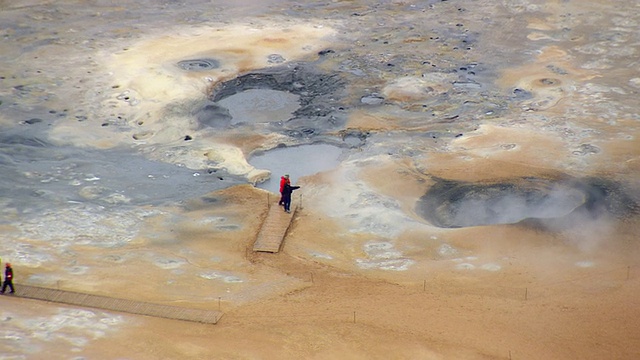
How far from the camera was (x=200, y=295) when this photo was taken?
55.0 feet

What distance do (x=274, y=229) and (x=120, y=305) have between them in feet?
16.0

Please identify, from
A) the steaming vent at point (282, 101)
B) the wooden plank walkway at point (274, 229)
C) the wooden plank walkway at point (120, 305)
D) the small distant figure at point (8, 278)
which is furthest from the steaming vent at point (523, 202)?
the small distant figure at point (8, 278)

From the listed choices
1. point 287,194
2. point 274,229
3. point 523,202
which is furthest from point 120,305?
point 523,202

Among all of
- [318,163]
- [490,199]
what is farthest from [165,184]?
[490,199]

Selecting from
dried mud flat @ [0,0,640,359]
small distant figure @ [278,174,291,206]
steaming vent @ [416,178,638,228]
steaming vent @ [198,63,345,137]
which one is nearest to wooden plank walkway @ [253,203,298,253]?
small distant figure @ [278,174,291,206]

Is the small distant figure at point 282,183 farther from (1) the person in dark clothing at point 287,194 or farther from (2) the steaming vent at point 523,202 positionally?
(2) the steaming vent at point 523,202

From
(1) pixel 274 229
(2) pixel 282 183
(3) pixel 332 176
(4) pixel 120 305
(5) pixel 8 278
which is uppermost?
(5) pixel 8 278

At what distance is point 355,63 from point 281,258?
12549mm

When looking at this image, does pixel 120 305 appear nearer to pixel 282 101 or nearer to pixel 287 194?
pixel 287 194

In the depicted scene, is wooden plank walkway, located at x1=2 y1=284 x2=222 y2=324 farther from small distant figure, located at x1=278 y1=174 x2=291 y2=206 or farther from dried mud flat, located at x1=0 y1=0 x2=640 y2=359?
small distant figure, located at x1=278 y1=174 x2=291 y2=206

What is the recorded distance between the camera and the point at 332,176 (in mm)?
22406

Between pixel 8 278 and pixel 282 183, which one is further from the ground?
pixel 8 278

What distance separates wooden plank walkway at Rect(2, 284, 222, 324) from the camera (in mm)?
15719

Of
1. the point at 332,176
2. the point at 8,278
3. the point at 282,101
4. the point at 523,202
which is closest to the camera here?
the point at 8,278
